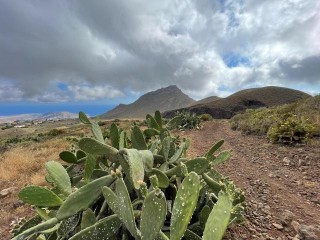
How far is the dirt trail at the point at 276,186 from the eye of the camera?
3.78 m

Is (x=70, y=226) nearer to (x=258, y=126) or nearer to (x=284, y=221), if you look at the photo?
(x=284, y=221)

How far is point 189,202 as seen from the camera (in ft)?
6.57

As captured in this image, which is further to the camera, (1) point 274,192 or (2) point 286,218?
(1) point 274,192

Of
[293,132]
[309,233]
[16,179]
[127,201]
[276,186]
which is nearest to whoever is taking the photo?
[127,201]

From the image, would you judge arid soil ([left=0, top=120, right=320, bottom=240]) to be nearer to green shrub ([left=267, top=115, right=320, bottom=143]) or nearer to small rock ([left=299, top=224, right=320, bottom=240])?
small rock ([left=299, top=224, right=320, bottom=240])

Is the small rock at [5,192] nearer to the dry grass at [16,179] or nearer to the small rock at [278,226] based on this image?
the dry grass at [16,179]

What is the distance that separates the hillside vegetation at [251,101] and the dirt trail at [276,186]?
64.4m

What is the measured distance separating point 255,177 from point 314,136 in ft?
16.3

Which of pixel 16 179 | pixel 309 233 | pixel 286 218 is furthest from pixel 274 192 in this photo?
Answer: pixel 16 179

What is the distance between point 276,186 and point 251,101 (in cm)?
8259

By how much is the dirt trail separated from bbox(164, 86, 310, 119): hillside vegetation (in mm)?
64425

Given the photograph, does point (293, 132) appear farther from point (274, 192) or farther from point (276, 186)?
point (274, 192)

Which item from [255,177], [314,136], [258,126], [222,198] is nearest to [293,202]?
[255,177]

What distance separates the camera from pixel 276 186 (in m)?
5.59
